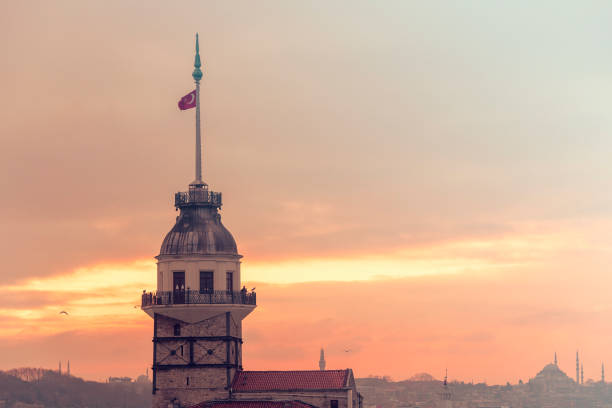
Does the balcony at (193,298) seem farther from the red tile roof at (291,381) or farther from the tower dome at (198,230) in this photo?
the red tile roof at (291,381)

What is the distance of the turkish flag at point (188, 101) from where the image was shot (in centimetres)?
10562

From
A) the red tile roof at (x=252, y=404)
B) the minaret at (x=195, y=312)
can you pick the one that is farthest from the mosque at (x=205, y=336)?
the red tile roof at (x=252, y=404)

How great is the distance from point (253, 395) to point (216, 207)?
1605 cm

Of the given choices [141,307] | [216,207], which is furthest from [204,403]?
[216,207]

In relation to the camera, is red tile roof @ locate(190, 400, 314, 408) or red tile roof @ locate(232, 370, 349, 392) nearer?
red tile roof @ locate(190, 400, 314, 408)

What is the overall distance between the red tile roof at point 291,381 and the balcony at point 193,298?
6.33 meters

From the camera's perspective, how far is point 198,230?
336ft

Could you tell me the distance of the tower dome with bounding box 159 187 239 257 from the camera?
101875 mm

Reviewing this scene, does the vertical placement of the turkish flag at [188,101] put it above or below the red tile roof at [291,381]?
above

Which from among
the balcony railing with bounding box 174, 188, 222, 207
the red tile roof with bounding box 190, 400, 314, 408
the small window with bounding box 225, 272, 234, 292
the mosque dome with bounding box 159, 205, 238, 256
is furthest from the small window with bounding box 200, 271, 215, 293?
the red tile roof with bounding box 190, 400, 314, 408

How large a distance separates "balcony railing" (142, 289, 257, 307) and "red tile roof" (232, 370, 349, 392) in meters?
6.33

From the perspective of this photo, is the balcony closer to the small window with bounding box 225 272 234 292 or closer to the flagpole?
the small window with bounding box 225 272 234 292

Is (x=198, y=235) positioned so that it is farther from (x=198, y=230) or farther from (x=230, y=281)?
(x=230, y=281)

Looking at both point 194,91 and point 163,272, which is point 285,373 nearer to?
point 163,272
